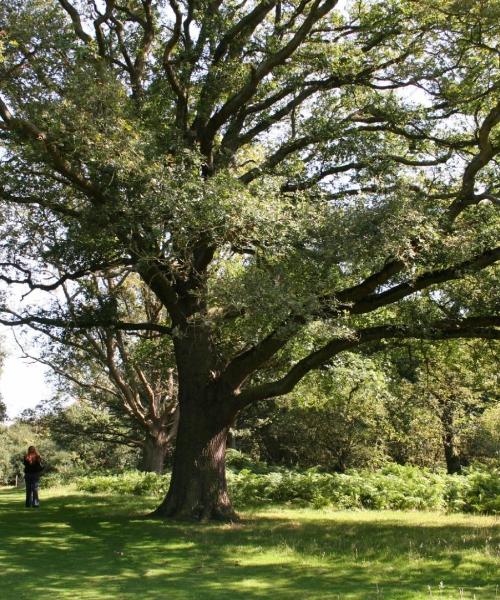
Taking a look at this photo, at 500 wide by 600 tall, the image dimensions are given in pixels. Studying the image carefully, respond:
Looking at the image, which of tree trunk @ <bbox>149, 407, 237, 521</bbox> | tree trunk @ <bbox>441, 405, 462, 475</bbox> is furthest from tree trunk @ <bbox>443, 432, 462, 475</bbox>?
tree trunk @ <bbox>149, 407, 237, 521</bbox>

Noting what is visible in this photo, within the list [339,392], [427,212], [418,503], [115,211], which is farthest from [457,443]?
[115,211]

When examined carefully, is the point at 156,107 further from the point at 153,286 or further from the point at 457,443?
the point at 457,443

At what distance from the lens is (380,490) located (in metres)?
15.9

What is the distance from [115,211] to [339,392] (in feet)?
34.2

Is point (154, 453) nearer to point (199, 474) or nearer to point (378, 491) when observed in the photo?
point (378, 491)

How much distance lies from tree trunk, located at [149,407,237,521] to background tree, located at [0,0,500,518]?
0.14ft

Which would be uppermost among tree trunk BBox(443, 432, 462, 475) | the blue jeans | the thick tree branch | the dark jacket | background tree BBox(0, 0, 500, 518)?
background tree BBox(0, 0, 500, 518)

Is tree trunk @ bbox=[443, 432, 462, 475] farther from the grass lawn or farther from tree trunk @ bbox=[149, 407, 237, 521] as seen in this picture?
tree trunk @ bbox=[149, 407, 237, 521]

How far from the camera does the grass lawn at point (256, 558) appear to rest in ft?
23.4

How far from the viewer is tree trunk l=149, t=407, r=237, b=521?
12688 mm

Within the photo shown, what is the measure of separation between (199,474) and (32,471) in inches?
246

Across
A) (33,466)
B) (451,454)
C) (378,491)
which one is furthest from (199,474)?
(451,454)

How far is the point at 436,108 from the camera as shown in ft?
42.1

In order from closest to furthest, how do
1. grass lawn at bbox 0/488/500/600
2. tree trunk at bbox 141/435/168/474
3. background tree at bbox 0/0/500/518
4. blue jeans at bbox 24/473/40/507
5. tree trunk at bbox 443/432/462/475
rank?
grass lawn at bbox 0/488/500/600 → background tree at bbox 0/0/500/518 → blue jeans at bbox 24/473/40/507 → tree trunk at bbox 141/435/168/474 → tree trunk at bbox 443/432/462/475
